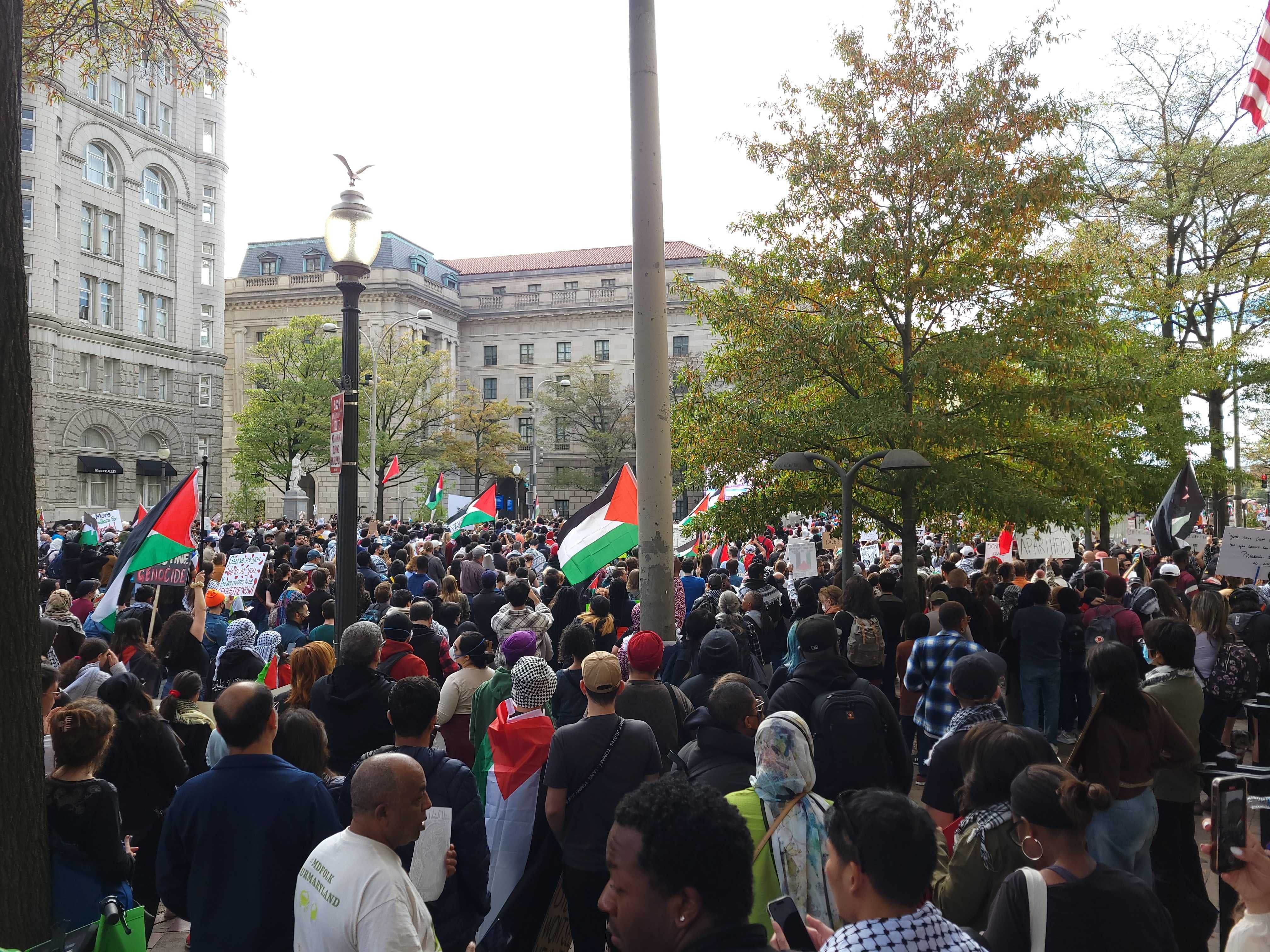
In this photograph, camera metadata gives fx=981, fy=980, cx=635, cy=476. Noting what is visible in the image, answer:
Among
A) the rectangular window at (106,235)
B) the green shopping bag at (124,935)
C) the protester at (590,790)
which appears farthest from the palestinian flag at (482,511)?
the rectangular window at (106,235)

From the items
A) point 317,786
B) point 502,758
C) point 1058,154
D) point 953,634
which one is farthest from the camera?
point 1058,154

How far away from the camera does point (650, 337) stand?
7801mm

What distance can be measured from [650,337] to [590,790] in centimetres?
407

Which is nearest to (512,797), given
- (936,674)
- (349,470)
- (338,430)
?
(349,470)

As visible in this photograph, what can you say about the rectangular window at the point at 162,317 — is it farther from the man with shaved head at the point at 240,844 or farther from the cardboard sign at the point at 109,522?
the man with shaved head at the point at 240,844

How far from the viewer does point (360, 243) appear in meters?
7.79

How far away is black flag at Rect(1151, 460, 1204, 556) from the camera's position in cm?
1330

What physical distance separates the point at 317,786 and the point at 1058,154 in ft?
40.6

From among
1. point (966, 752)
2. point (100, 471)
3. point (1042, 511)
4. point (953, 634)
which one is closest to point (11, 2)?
point (966, 752)

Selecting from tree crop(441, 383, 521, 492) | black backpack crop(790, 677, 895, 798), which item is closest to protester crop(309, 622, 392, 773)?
black backpack crop(790, 677, 895, 798)

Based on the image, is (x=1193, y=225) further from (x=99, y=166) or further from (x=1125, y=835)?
(x=99, y=166)

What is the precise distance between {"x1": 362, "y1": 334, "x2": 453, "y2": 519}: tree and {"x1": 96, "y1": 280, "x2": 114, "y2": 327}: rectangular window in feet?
47.8

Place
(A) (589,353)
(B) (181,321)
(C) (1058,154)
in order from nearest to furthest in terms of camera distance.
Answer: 1. (C) (1058,154)
2. (B) (181,321)
3. (A) (589,353)

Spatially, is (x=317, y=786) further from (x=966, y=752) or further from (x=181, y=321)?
(x=181, y=321)
